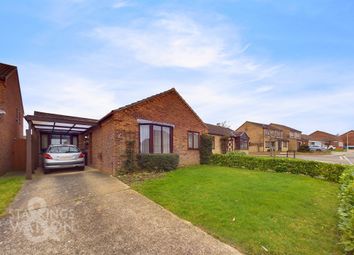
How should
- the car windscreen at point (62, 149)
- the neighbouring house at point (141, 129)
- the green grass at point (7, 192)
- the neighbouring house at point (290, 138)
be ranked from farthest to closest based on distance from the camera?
the neighbouring house at point (290, 138) → the car windscreen at point (62, 149) → the neighbouring house at point (141, 129) → the green grass at point (7, 192)

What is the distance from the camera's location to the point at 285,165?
13133 mm

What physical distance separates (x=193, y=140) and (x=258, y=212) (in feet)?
36.6

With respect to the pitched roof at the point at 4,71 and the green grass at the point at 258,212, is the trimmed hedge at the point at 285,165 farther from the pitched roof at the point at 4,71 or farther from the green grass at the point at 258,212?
the pitched roof at the point at 4,71

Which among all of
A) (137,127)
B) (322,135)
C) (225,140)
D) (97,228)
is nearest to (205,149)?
(137,127)

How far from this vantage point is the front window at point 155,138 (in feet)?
41.2

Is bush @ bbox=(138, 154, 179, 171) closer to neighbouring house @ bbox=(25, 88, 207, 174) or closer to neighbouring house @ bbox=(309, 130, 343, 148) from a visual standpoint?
neighbouring house @ bbox=(25, 88, 207, 174)

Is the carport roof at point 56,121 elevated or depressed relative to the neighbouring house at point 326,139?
elevated

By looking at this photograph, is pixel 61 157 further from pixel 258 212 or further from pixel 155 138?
pixel 258 212

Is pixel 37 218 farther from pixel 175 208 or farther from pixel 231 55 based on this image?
pixel 231 55

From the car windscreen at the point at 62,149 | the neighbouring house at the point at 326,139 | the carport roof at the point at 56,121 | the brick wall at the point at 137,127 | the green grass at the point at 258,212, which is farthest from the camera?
the neighbouring house at the point at 326,139

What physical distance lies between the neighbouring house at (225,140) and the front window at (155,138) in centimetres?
1254

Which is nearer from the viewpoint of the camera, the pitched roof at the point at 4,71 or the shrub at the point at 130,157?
the shrub at the point at 130,157

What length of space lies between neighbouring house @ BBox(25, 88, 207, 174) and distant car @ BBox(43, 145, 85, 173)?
1.40 meters

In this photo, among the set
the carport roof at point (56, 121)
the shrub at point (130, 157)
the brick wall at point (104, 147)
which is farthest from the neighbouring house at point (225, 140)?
the carport roof at point (56, 121)
